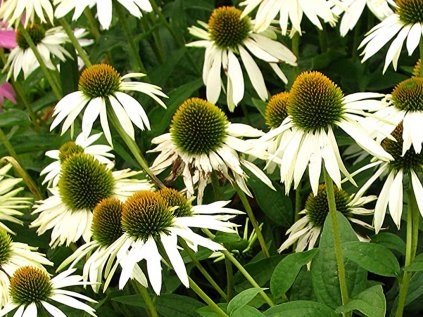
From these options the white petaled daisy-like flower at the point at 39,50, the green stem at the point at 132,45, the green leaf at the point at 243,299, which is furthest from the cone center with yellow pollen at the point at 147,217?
the white petaled daisy-like flower at the point at 39,50

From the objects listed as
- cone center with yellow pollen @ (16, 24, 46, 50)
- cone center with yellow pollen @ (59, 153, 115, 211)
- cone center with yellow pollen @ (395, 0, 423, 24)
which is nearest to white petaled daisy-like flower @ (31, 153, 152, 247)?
cone center with yellow pollen @ (59, 153, 115, 211)

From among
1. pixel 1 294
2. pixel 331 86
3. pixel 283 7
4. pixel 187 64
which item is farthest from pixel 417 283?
pixel 187 64

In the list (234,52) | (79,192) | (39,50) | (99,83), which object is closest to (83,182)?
(79,192)

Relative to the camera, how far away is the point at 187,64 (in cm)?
167

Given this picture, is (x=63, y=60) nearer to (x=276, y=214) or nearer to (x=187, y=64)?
(x=187, y=64)

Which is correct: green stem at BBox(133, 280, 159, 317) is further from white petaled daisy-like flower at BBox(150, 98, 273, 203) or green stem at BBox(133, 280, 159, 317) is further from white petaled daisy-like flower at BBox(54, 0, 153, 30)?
white petaled daisy-like flower at BBox(54, 0, 153, 30)

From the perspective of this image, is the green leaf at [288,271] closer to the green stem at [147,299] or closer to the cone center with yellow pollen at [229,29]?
the green stem at [147,299]

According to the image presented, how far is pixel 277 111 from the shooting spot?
115cm

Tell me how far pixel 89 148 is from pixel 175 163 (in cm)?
26

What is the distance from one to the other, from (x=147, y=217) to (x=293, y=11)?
0.40 m

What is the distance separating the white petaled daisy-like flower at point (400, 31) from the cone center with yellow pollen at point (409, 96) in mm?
84

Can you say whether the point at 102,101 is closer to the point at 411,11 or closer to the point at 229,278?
the point at 229,278

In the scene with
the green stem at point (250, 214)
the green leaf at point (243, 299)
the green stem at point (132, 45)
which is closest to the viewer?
the green leaf at point (243, 299)

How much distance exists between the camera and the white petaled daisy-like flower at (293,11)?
1.12m
